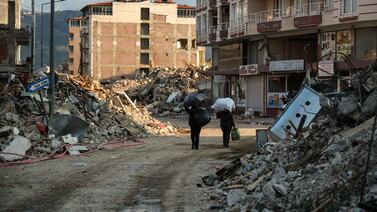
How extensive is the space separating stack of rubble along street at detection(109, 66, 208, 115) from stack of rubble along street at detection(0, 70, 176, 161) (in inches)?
1136

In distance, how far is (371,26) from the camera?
39531 mm

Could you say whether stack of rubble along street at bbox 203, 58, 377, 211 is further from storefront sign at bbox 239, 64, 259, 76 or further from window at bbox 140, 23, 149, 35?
window at bbox 140, 23, 149, 35

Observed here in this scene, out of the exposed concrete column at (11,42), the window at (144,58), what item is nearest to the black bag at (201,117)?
the exposed concrete column at (11,42)

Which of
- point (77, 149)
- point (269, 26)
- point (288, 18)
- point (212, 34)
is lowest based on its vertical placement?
point (77, 149)

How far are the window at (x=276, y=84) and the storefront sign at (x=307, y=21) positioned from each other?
17.7ft

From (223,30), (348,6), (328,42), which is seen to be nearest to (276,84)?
(328,42)

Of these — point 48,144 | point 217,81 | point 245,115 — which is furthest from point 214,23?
point 48,144

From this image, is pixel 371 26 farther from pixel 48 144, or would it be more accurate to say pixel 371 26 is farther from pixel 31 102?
pixel 48 144

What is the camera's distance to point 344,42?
136ft

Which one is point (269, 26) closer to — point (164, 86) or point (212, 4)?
point (212, 4)

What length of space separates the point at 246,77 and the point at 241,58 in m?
1.85

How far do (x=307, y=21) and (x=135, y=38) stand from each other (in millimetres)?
58698

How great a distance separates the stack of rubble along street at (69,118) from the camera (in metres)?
18.3

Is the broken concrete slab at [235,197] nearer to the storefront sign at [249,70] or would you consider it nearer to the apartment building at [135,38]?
the storefront sign at [249,70]
